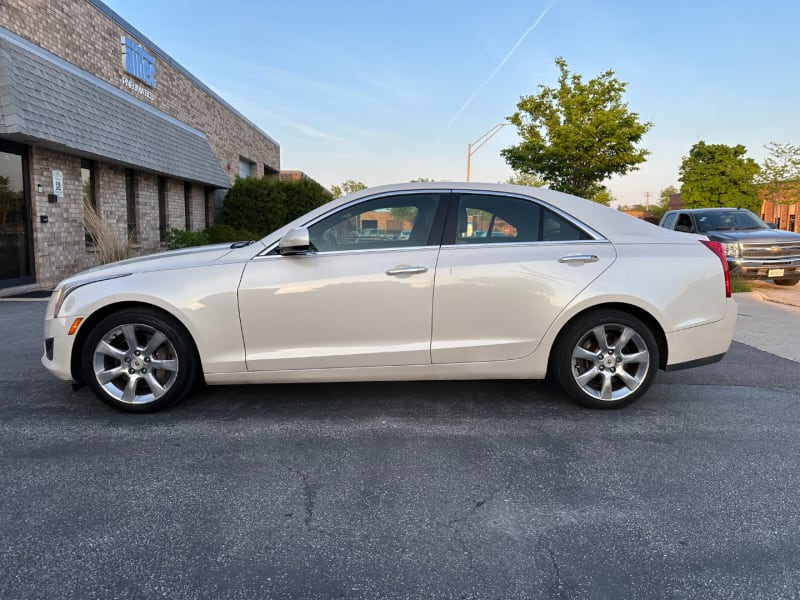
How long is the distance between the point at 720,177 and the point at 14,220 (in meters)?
47.8

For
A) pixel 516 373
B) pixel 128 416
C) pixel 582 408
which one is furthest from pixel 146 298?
pixel 582 408

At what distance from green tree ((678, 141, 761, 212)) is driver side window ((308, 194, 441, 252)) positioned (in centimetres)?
4641

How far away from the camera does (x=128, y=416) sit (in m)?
4.09

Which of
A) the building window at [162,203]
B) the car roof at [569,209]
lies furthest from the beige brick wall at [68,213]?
the car roof at [569,209]

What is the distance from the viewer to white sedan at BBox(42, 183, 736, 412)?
400cm

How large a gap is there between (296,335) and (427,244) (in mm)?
1152

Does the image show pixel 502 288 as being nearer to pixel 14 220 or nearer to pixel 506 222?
pixel 506 222

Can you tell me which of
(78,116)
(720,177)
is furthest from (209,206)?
(720,177)

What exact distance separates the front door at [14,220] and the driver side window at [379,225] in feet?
29.3

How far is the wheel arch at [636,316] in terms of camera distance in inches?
165

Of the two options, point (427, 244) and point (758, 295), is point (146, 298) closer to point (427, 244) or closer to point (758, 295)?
point (427, 244)

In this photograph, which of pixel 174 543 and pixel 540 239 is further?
pixel 540 239

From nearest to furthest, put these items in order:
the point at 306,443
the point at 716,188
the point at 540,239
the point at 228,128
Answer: the point at 306,443
the point at 540,239
the point at 228,128
the point at 716,188

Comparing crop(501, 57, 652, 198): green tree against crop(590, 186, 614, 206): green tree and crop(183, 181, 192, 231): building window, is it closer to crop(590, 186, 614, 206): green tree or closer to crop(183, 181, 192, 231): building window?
crop(590, 186, 614, 206): green tree
